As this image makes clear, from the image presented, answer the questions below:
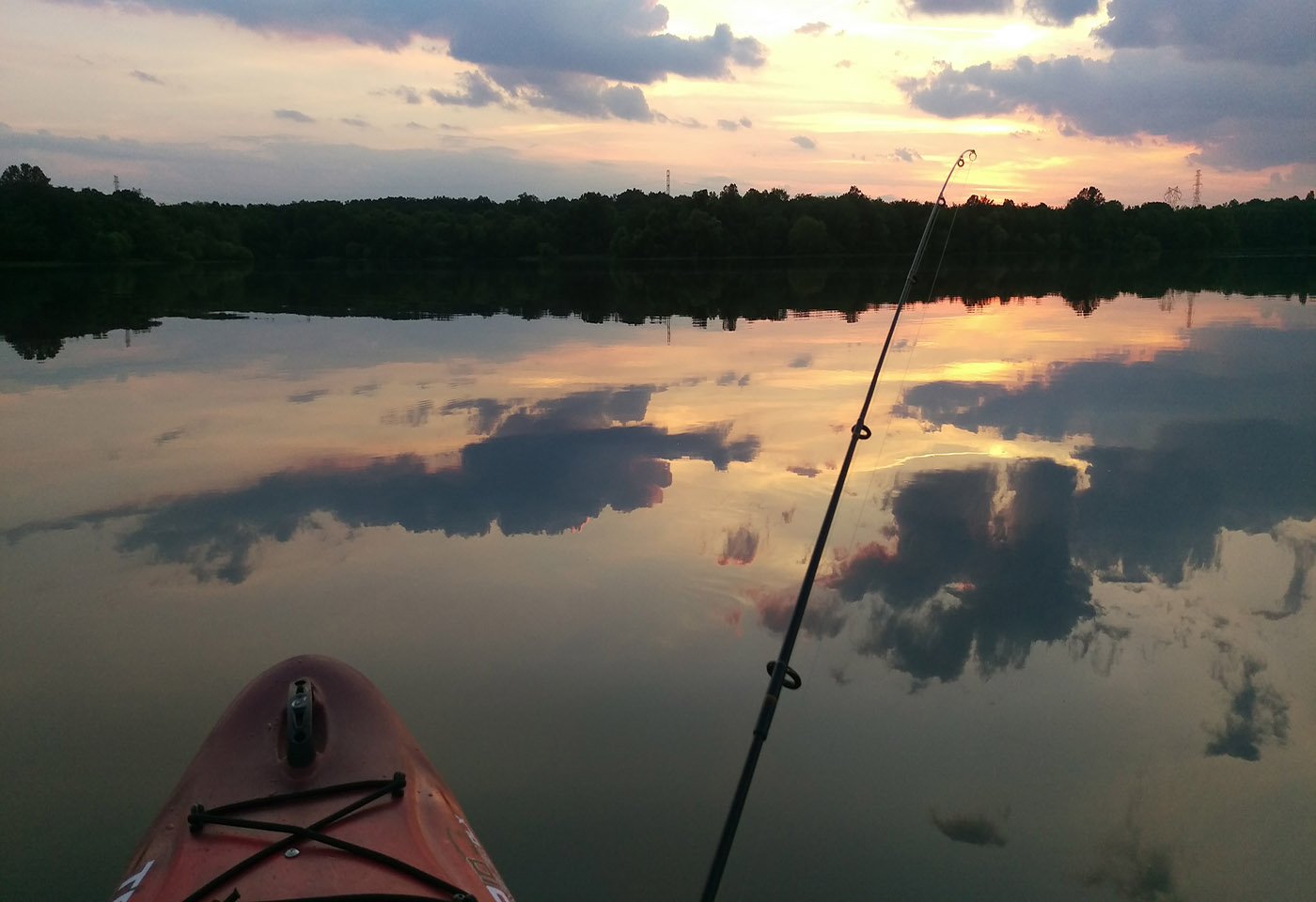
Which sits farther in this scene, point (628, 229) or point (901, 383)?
point (628, 229)

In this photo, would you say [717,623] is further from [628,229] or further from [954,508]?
[628,229]

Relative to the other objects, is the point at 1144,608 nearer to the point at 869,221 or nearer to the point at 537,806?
the point at 537,806

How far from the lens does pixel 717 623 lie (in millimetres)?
7238

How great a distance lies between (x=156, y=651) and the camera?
7016 millimetres

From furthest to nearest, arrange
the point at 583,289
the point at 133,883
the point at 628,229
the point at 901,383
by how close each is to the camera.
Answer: the point at 628,229 < the point at 583,289 < the point at 901,383 < the point at 133,883

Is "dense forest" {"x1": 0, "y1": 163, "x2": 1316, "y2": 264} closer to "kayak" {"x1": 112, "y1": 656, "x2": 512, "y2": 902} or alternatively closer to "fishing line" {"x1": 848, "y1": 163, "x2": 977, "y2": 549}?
"fishing line" {"x1": 848, "y1": 163, "x2": 977, "y2": 549}

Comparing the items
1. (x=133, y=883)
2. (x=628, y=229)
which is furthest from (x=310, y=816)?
(x=628, y=229)

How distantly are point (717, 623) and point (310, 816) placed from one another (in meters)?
3.71

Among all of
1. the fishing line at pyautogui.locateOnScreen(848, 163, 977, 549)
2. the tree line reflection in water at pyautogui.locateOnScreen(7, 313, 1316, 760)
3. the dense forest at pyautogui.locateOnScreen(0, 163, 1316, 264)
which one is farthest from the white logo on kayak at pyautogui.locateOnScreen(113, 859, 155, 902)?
the dense forest at pyautogui.locateOnScreen(0, 163, 1316, 264)

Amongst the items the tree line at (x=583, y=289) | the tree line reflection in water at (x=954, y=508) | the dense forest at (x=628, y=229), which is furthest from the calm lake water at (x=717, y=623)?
the dense forest at (x=628, y=229)

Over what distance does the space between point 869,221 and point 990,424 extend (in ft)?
214

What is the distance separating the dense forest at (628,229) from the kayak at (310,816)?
67.4 meters

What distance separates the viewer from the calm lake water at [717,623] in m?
5.02

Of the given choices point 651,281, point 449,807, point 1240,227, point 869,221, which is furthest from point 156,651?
point 1240,227
